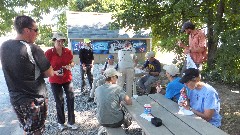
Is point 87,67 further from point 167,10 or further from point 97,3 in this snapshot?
point 97,3

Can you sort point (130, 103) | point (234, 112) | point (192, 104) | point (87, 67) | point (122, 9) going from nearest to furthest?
1. point (192, 104)
2. point (130, 103)
3. point (234, 112)
4. point (87, 67)
5. point (122, 9)

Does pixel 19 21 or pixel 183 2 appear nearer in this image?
pixel 19 21

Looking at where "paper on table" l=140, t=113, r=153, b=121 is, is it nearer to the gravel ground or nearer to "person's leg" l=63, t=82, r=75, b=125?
the gravel ground

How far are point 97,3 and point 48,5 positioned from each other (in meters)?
21.3

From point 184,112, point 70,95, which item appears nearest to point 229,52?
point 184,112

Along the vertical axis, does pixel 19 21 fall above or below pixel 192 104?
above

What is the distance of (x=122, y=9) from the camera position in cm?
917

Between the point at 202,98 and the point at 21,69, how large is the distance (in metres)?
2.33

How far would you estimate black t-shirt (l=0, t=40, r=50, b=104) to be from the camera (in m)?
2.76

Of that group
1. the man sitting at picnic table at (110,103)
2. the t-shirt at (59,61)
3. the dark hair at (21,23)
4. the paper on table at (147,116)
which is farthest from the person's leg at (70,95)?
the dark hair at (21,23)

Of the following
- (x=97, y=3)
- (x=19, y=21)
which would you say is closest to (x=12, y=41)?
(x=19, y=21)

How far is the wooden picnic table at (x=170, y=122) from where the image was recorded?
2826 mm

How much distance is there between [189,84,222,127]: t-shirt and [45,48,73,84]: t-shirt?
235 cm

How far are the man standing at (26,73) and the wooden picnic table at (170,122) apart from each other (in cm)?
129
